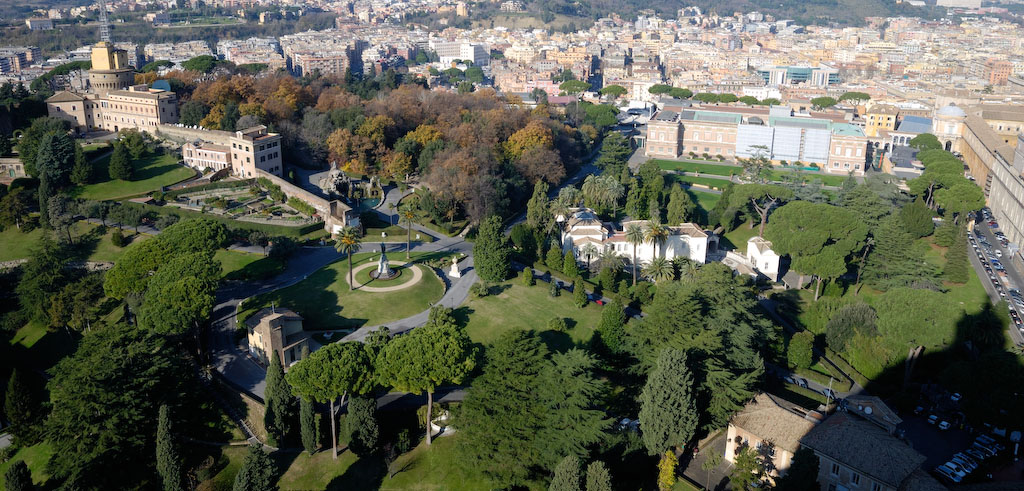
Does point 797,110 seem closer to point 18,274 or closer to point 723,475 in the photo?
point 723,475

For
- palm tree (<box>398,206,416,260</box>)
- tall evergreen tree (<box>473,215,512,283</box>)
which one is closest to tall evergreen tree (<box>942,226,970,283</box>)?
tall evergreen tree (<box>473,215,512,283</box>)

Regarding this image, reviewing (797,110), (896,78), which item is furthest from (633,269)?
(896,78)

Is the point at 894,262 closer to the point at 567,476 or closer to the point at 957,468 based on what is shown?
the point at 957,468

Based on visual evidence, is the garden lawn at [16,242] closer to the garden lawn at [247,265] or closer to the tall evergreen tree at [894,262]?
the garden lawn at [247,265]

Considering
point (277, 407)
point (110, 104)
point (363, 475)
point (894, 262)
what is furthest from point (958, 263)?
point (110, 104)

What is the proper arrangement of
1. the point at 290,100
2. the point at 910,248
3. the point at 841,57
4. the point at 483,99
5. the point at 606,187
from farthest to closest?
the point at 841,57, the point at 483,99, the point at 290,100, the point at 606,187, the point at 910,248

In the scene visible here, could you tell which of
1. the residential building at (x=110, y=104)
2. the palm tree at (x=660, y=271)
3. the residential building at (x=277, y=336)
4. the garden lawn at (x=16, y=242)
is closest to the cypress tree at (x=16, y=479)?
the residential building at (x=277, y=336)
